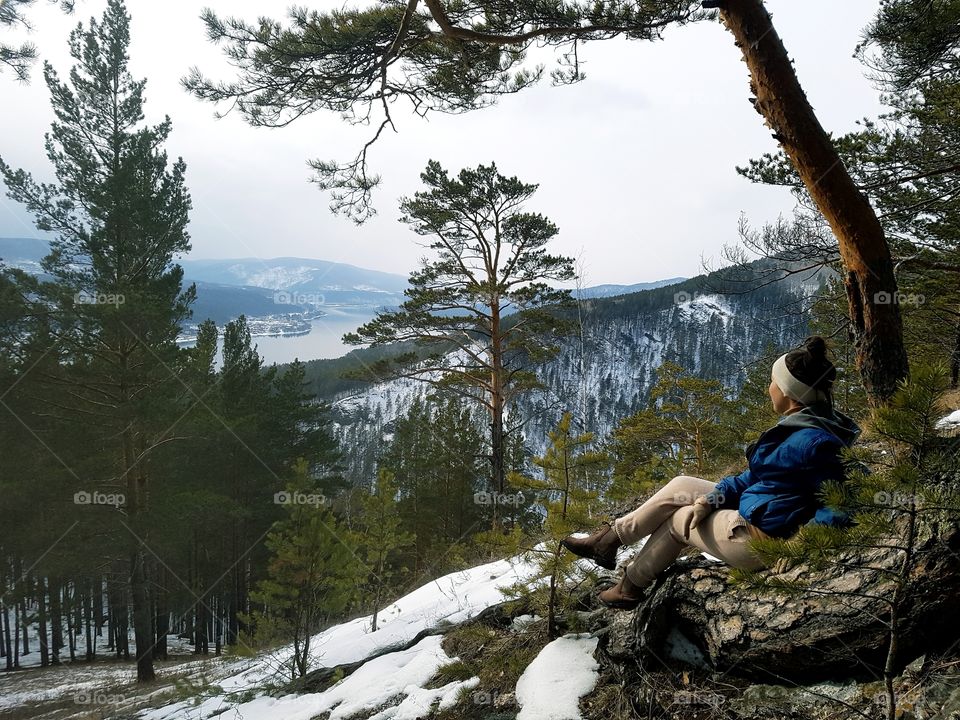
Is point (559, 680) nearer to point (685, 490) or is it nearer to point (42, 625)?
point (685, 490)

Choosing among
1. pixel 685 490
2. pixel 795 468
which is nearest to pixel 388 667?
pixel 685 490

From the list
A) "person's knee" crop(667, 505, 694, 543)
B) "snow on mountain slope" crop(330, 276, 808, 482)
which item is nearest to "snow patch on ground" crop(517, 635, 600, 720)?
"person's knee" crop(667, 505, 694, 543)

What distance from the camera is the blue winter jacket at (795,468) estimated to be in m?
2.42

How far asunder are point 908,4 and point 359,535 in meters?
11.0

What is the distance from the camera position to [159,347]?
1354cm

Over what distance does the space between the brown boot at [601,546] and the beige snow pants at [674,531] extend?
2.7 inches

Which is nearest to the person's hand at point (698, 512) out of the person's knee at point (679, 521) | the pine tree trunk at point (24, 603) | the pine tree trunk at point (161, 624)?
the person's knee at point (679, 521)

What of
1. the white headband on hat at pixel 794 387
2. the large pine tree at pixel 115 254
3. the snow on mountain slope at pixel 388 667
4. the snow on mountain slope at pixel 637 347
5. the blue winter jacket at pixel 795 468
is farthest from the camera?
the snow on mountain slope at pixel 637 347

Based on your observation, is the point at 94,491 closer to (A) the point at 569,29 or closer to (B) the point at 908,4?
(A) the point at 569,29

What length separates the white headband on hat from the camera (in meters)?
2.66

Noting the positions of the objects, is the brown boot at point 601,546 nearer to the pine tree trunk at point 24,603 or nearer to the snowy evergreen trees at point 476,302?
the snowy evergreen trees at point 476,302

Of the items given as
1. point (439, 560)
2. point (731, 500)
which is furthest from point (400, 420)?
point (731, 500)

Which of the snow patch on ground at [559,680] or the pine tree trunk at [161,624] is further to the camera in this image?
the pine tree trunk at [161,624]

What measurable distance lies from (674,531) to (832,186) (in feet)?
9.92
